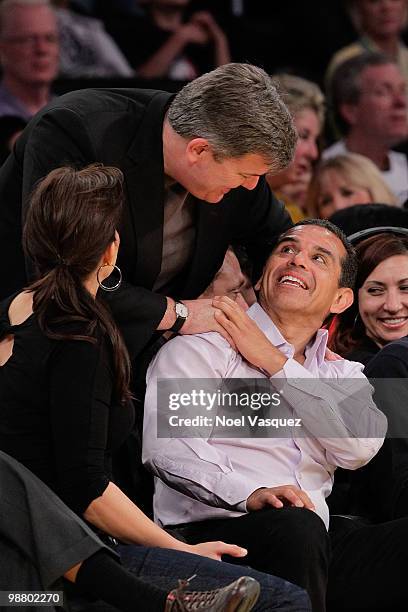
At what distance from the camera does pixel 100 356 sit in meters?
2.49

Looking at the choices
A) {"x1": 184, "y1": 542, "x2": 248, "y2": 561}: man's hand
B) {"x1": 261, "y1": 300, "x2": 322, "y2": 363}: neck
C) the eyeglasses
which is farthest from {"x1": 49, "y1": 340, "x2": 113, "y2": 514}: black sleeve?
the eyeglasses

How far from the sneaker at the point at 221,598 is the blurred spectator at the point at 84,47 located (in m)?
3.59

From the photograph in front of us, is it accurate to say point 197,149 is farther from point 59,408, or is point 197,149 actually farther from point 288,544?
point 288,544

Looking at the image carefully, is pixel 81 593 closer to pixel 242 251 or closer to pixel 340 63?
pixel 242 251

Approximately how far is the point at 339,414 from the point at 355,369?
21 centimetres

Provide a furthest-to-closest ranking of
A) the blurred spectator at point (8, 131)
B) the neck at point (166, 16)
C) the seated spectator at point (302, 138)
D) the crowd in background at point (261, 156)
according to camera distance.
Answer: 1. the neck at point (166, 16)
2. the seated spectator at point (302, 138)
3. the blurred spectator at point (8, 131)
4. the crowd in background at point (261, 156)

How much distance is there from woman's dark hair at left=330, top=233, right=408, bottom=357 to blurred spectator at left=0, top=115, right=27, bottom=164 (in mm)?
1559

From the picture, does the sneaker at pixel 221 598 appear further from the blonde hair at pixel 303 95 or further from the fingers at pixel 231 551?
the blonde hair at pixel 303 95

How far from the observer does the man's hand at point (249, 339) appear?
3016 millimetres

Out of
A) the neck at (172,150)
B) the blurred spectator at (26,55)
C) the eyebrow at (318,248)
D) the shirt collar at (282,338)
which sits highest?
the blurred spectator at (26,55)

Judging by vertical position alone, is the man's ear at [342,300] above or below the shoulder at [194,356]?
above

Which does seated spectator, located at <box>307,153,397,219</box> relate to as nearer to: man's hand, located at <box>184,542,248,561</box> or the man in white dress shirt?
the man in white dress shirt

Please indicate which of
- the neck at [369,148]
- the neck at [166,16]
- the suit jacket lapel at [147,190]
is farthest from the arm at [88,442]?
the neck at [166,16]

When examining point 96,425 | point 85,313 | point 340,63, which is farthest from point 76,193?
point 340,63
